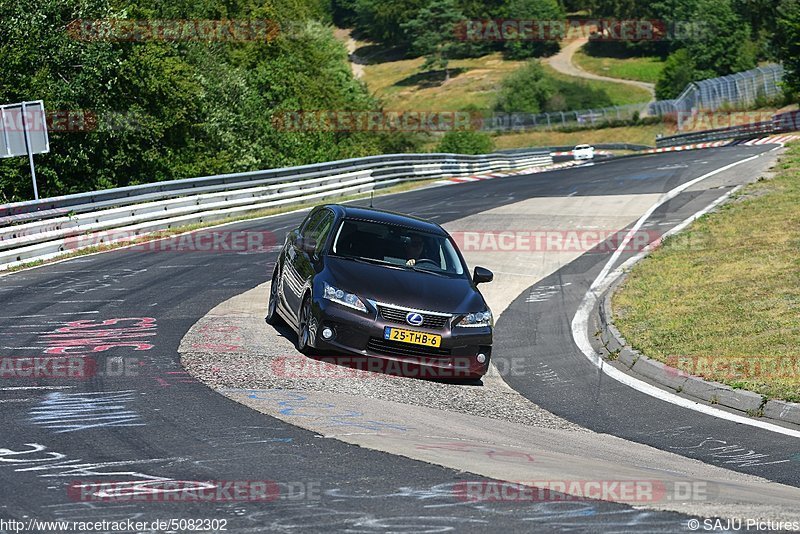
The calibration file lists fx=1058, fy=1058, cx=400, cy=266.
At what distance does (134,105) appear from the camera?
32125 mm

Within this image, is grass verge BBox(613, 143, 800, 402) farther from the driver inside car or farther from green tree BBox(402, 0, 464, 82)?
green tree BBox(402, 0, 464, 82)

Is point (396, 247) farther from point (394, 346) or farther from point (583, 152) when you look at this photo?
point (583, 152)

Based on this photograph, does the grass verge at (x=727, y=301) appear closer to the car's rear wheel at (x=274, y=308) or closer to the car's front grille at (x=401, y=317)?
the car's front grille at (x=401, y=317)

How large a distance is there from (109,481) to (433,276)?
6101mm

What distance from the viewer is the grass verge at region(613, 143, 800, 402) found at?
11664mm

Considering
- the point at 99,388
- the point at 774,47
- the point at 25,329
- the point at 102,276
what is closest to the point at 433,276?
the point at 99,388

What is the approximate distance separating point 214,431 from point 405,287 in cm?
395

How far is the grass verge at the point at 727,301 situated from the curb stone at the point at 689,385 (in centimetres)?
14

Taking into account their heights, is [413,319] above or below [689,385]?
above

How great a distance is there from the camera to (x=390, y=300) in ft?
36.4

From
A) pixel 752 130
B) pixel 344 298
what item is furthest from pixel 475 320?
pixel 752 130

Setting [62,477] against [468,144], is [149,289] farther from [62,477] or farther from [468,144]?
[468,144]

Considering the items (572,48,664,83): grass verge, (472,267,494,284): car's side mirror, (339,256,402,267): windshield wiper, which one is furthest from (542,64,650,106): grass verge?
(339,256,402,267): windshield wiper

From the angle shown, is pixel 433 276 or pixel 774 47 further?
pixel 774 47
